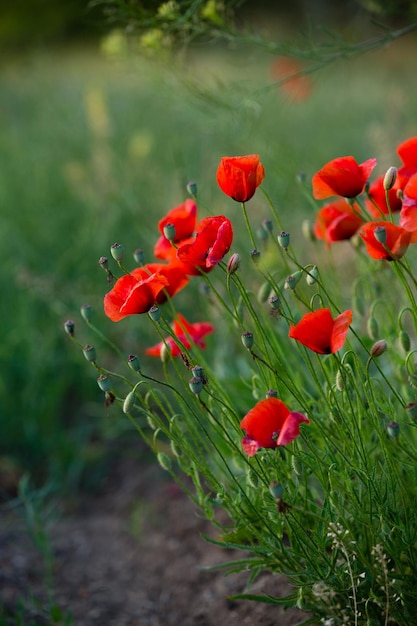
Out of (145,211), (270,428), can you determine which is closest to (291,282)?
(270,428)

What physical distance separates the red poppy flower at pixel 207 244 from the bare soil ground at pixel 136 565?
2.68 ft

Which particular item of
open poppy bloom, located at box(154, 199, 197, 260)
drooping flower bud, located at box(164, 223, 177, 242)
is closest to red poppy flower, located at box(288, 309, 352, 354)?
drooping flower bud, located at box(164, 223, 177, 242)

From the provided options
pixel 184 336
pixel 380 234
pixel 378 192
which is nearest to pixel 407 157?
pixel 378 192

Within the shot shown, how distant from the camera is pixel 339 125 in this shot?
5945mm

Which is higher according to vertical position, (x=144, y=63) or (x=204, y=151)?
(x=144, y=63)

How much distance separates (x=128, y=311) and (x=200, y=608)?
936mm

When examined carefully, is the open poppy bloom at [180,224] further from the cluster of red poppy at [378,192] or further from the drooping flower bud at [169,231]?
the cluster of red poppy at [378,192]

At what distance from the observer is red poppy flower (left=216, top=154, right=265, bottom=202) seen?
Result: 1379 mm

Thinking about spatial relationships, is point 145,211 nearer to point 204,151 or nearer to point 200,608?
point 204,151

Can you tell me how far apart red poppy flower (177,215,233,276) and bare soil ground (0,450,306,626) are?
817 mm

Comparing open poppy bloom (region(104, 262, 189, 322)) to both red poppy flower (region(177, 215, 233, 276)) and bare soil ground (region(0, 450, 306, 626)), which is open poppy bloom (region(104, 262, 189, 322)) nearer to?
red poppy flower (region(177, 215, 233, 276))

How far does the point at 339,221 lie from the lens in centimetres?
164

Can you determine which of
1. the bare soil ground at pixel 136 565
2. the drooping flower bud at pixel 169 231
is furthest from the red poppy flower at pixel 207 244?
the bare soil ground at pixel 136 565

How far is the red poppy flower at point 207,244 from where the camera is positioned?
132cm
